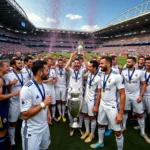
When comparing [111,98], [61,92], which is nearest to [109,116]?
[111,98]

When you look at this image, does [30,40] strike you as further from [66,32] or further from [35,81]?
[35,81]

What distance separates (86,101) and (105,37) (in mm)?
79502

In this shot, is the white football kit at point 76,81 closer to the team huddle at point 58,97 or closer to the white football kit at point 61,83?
the team huddle at point 58,97

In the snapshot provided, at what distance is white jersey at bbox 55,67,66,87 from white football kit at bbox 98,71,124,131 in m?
2.40

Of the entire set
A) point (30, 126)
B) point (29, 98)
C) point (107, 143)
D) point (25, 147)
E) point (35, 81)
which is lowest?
point (107, 143)

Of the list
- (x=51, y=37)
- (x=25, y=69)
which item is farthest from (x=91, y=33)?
(x=25, y=69)

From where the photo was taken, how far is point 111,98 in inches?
142

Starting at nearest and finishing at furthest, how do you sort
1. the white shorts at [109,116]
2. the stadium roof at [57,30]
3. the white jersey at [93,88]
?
the white shorts at [109,116]
the white jersey at [93,88]
the stadium roof at [57,30]

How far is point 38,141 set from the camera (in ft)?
8.61

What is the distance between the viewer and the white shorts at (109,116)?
11.4 ft

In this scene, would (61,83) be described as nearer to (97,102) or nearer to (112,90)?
(97,102)

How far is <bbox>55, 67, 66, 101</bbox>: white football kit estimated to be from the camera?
5.89 metres

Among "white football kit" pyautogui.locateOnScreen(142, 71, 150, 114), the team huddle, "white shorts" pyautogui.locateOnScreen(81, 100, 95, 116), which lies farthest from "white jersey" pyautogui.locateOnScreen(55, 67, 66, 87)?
"white football kit" pyautogui.locateOnScreen(142, 71, 150, 114)

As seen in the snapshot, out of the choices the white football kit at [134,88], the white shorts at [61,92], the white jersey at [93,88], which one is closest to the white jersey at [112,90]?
the white jersey at [93,88]
